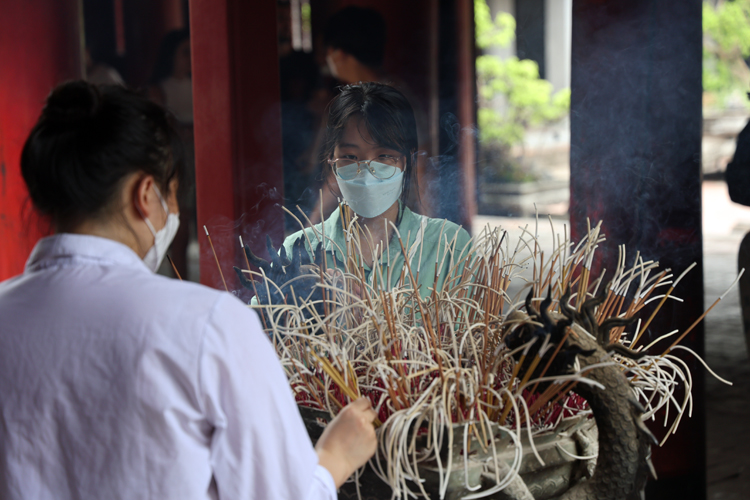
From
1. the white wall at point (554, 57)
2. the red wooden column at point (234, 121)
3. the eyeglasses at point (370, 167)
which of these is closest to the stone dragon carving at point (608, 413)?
the eyeglasses at point (370, 167)

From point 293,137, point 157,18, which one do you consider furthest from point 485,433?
point 157,18

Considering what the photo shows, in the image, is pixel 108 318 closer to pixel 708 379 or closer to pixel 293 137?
pixel 293 137

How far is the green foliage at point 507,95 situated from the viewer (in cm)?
427

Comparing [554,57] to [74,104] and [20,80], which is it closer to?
[20,80]

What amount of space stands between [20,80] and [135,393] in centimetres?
195

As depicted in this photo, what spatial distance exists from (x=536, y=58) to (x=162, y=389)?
4538 millimetres

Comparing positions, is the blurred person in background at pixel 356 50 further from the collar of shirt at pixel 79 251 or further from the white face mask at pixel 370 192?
the collar of shirt at pixel 79 251

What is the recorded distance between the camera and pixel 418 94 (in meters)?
3.06

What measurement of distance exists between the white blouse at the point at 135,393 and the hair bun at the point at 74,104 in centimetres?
13

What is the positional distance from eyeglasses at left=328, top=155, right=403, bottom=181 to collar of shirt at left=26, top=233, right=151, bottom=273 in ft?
2.48

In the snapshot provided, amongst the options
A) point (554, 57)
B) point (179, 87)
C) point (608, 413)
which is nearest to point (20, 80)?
point (179, 87)

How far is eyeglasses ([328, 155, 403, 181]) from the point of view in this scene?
1365 mm

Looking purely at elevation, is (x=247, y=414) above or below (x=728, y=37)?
below

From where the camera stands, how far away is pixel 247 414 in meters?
0.61
